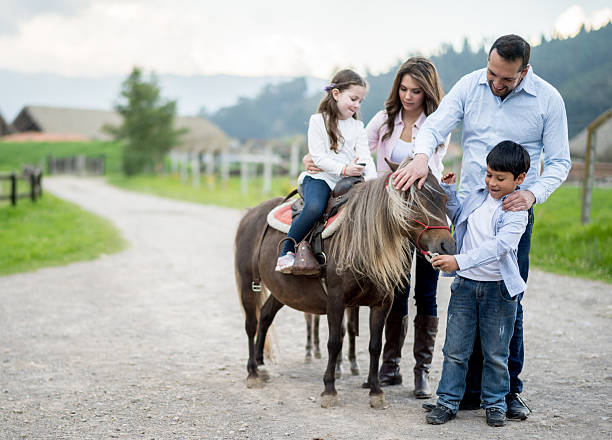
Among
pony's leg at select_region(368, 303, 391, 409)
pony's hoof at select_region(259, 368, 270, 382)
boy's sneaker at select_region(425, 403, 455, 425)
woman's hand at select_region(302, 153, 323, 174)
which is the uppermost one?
woman's hand at select_region(302, 153, 323, 174)

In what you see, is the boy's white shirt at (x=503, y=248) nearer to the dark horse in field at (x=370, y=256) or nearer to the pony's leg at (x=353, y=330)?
the dark horse in field at (x=370, y=256)

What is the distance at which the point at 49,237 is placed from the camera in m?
13.4

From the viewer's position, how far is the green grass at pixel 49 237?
11117 mm

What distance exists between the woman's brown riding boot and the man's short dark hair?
2.07 metres

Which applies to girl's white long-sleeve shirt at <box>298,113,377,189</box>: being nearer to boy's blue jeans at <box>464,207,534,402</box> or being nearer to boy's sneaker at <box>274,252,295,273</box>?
boy's sneaker at <box>274,252,295,273</box>

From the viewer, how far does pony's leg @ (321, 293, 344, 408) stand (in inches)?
167

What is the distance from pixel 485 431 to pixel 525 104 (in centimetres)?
209

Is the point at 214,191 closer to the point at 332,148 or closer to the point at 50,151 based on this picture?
the point at 332,148

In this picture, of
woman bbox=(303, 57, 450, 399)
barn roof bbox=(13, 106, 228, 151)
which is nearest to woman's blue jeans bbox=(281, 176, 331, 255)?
woman bbox=(303, 57, 450, 399)

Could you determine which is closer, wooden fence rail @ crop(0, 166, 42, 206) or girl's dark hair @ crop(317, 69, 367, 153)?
girl's dark hair @ crop(317, 69, 367, 153)

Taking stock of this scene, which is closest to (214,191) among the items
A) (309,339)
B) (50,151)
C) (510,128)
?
(309,339)

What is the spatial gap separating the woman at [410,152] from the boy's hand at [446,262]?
2.42ft

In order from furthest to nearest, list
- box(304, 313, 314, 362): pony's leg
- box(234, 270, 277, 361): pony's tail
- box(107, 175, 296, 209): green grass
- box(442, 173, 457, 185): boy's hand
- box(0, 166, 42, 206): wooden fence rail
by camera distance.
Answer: box(107, 175, 296, 209): green grass, box(0, 166, 42, 206): wooden fence rail, box(304, 313, 314, 362): pony's leg, box(234, 270, 277, 361): pony's tail, box(442, 173, 457, 185): boy's hand

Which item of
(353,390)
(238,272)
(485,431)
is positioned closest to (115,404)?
(238,272)
